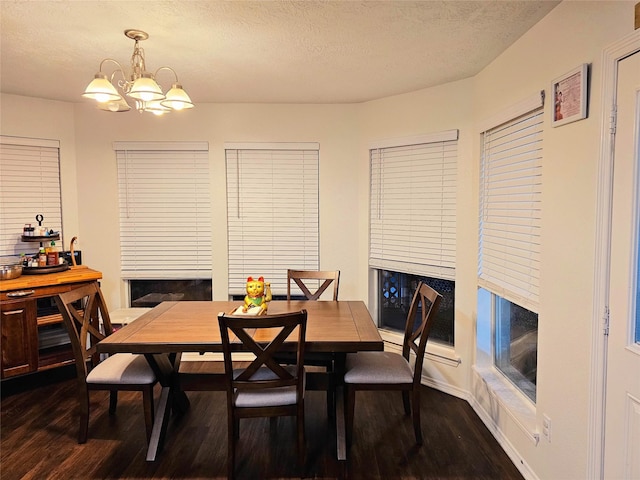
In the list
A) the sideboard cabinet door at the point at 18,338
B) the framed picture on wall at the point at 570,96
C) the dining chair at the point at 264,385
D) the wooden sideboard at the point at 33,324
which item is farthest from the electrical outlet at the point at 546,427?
the sideboard cabinet door at the point at 18,338

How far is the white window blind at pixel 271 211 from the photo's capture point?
4.19m

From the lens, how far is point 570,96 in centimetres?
200

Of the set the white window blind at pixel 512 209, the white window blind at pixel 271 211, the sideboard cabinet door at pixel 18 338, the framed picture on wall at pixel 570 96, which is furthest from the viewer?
the white window blind at pixel 271 211

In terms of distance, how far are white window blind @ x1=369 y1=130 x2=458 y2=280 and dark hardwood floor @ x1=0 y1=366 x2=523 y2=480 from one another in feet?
3.86

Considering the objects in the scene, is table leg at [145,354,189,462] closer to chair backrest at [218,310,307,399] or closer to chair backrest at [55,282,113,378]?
chair backrest at [55,282,113,378]

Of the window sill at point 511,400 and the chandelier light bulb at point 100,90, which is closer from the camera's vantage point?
the chandelier light bulb at point 100,90

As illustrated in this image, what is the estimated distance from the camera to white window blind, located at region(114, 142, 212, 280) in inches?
166

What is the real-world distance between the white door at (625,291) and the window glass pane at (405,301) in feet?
6.17

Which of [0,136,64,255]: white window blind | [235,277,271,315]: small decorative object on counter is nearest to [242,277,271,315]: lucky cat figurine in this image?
[235,277,271,315]: small decorative object on counter

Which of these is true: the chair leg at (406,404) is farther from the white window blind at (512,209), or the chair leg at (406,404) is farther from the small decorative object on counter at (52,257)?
the small decorative object on counter at (52,257)

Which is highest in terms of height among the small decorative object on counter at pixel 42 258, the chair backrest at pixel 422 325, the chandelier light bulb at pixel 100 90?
the chandelier light bulb at pixel 100 90

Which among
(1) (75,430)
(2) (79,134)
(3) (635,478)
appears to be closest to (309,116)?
(2) (79,134)

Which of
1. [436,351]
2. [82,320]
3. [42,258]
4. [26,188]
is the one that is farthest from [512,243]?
[26,188]

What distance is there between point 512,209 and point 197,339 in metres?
2.08
